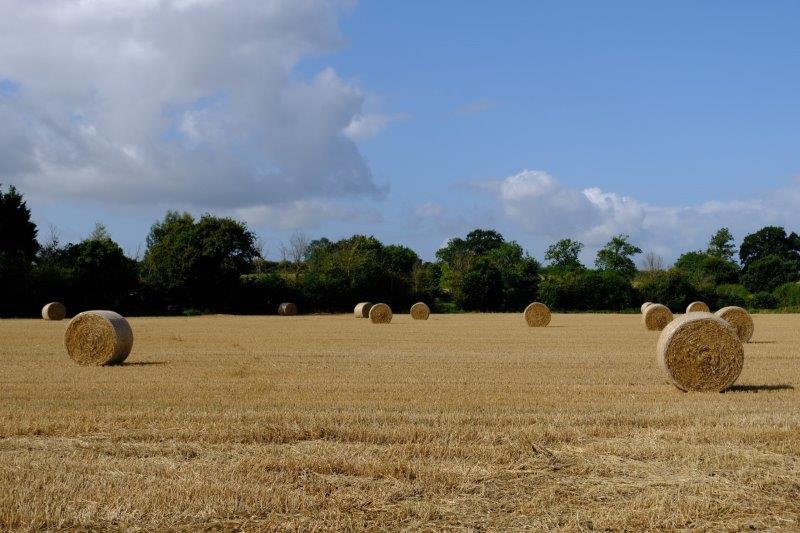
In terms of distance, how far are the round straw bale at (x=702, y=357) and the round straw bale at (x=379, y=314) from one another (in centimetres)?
2856

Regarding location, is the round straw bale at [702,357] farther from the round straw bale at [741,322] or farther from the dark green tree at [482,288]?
the dark green tree at [482,288]

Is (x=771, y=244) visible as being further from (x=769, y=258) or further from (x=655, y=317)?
(x=655, y=317)

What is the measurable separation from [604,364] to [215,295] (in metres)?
45.4

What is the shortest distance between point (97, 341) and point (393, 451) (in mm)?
11826

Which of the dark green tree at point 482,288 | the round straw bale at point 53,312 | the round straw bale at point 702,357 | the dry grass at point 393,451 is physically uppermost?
the dark green tree at point 482,288

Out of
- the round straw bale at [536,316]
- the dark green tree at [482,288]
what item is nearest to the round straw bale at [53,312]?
the round straw bale at [536,316]

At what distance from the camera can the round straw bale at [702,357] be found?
13.9 m

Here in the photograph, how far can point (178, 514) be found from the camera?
614 cm

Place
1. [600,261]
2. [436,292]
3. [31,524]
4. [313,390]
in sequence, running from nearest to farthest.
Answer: [31,524], [313,390], [436,292], [600,261]

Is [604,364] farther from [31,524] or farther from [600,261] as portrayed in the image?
[600,261]

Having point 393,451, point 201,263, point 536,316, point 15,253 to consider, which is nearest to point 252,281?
point 201,263

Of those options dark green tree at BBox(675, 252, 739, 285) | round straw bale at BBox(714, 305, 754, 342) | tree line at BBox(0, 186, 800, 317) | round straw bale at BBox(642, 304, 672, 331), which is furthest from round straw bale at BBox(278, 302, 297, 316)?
dark green tree at BBox(675, 252, 739, 285)

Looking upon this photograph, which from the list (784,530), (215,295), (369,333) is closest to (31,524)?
(784,530)

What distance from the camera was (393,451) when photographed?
820 cm
